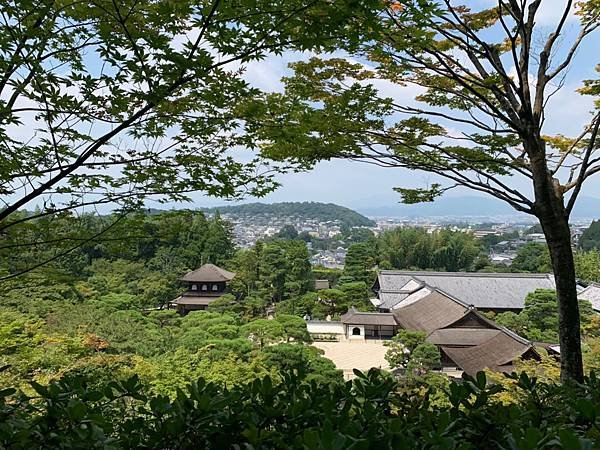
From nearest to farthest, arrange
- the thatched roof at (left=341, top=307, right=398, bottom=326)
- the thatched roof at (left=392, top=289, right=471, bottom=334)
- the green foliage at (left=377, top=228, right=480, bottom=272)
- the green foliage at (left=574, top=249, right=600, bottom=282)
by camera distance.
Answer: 1. the thatched roof at (left=392, top=289, right=471, bottom=334)
2. the thatched roof at (left=341, top=307, right=398, bottom=326)
3. the green foliage at (left=574, top=249, right=600, bottom=282)
4. the green foliage at (left=377, top=228, right=480, bottom=272)

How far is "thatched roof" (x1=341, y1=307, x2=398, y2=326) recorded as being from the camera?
1852cm

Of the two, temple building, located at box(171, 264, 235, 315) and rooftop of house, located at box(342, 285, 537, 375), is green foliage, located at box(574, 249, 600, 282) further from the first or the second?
temple building, located at box(171, 264, 235, 315)

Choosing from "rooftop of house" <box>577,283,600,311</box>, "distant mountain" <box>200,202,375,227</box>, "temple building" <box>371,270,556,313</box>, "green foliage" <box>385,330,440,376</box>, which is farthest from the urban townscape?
"distant mountain" <box>200,202,375,227</box>

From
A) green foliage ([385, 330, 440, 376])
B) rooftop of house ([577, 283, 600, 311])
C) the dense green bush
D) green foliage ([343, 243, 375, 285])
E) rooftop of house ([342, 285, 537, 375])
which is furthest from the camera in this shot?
green foliage ([343, 243, 375, 285])

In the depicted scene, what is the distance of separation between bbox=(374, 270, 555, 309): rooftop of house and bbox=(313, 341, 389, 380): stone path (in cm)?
447

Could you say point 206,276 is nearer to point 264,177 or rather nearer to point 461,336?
point 461,336

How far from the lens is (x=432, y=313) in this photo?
16.7 metres

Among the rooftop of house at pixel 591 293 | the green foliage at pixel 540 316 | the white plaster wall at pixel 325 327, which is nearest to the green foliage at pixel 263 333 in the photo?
the white plaster wall at pixel 325 327

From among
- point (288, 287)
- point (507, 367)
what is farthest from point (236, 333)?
point (288, 287)

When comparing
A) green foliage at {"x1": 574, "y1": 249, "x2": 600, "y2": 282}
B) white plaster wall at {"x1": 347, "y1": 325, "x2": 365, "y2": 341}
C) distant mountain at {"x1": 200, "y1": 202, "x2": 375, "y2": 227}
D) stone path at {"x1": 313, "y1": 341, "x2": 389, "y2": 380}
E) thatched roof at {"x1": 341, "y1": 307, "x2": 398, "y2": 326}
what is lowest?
stone path at {"x1": 313, "y1": 341, "x2": 389, "y2": 380}

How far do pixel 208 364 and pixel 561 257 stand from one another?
764 cm

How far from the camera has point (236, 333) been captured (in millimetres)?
11695

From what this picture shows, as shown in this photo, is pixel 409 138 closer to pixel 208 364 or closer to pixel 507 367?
pixel 208 364

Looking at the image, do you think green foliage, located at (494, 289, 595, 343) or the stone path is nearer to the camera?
green foliage, located at (494, 289, 595, 343)
